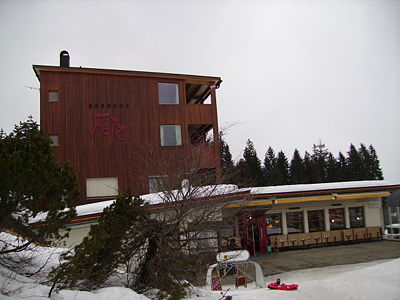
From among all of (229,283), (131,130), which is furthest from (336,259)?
(131,130)

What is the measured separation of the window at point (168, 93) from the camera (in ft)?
74.8

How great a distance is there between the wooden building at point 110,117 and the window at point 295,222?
7.66 metres

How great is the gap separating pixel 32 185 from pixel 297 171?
179 ft

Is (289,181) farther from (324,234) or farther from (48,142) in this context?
(48,142)

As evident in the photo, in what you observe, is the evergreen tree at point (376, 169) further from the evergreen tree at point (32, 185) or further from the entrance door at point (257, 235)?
the evergreen tree at point (32, 185)

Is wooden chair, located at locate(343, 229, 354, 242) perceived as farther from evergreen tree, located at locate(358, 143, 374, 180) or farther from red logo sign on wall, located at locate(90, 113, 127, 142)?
evergreen tree, located at locate(358, 143, 374, 180)

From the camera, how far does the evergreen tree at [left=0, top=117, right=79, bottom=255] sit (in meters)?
5.00

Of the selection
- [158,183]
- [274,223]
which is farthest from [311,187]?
[158,183]

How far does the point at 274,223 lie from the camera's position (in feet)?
69.3

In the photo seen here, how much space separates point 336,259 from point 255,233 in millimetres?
4915

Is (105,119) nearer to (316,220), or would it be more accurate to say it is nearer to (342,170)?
(316,220)

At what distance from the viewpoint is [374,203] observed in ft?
75.5

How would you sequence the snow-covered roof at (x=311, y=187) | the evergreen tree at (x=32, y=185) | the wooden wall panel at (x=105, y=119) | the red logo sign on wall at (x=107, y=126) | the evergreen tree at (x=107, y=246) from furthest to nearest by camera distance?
1. the red logo sign on wall at (x=107, y=126)
2. the wooden wall panel at (x=105, y=119)
3. the snow-covered roof at (x=311, y=187)
4. the evergreen tree at (x=107, y=246)
5. the evergreen tree at (x=32, y=185)

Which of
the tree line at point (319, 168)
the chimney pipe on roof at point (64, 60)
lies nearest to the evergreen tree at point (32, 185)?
the chimney pipe on roof at point (64, 60)
